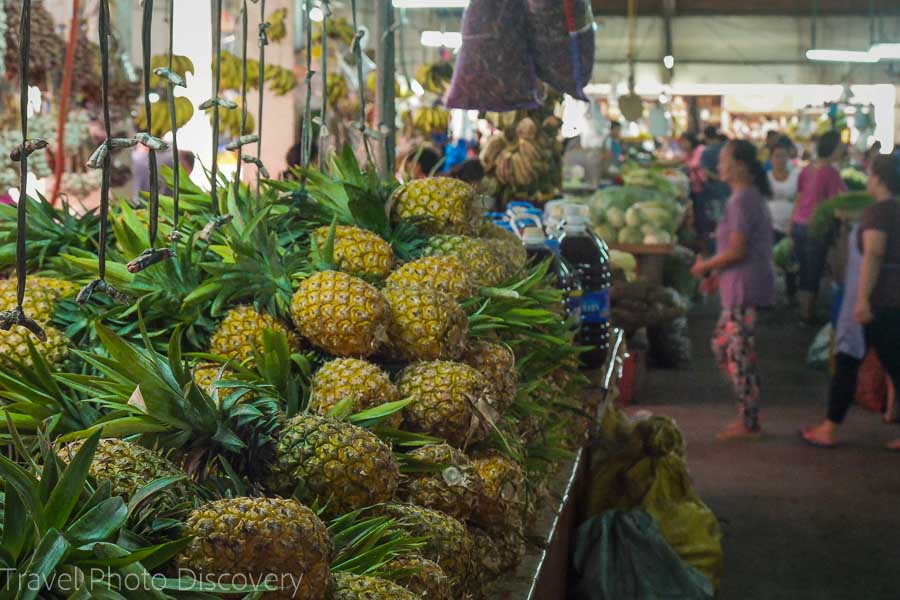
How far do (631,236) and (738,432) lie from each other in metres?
2.69

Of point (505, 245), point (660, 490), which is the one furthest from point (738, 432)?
point (505, 245)

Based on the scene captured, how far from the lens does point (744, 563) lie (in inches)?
190

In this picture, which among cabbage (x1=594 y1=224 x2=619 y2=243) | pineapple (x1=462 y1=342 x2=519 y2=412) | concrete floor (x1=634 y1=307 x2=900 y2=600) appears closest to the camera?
pineapple (x1=462 y1=342 x2=519 y2=412)

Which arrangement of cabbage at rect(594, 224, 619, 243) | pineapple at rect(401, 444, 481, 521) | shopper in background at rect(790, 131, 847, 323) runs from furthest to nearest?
shopper in background at rect(790, 131, 847, 323) < cabbage at rect(594, 224, 619, 243) < pineapple at rect(401, 444, 481, 521)

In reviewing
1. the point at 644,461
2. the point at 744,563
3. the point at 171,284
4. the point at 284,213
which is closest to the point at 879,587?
the point at 744,563

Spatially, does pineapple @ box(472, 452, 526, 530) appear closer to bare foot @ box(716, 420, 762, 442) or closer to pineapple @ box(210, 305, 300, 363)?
Result: pineapple @ box(210, 305, 300, 363)

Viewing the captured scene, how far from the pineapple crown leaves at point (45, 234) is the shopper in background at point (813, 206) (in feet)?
30.1

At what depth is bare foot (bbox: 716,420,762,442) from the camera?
6926mm

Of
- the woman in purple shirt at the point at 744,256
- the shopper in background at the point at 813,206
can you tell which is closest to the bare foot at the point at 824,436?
the woman in purple shirt at the point at 744,256

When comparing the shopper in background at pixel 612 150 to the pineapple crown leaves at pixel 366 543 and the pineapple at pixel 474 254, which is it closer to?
the pineapple at pixel 474 254

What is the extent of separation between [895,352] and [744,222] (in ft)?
3.95

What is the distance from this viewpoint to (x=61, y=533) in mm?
1124

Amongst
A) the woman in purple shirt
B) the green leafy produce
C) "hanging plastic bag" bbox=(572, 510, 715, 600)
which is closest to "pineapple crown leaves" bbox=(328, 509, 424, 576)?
"hanging plastic bag" bbox=(572, 510, 715, 600)

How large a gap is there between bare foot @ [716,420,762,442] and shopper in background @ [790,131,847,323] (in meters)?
4.47
